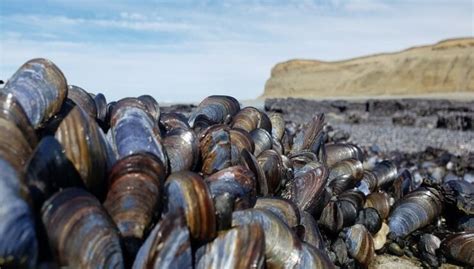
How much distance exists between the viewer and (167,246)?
100 inches

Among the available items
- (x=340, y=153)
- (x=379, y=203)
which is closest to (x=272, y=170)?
(x=379, y=203)

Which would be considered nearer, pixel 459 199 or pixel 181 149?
pixel 181 149

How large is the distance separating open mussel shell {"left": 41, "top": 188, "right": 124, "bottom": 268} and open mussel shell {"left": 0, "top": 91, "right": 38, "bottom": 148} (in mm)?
424

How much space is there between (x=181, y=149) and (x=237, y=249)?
1.14m

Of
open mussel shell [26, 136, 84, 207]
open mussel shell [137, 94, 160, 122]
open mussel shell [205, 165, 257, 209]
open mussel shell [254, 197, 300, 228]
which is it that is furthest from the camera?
open mussel shell [137, 94, 160, 122]

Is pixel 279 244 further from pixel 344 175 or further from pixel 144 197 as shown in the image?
pixel 344 175

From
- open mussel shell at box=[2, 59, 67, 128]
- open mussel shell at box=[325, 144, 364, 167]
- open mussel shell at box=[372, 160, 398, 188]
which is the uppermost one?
open mussel shell at box=[2, 59, 67, 128]

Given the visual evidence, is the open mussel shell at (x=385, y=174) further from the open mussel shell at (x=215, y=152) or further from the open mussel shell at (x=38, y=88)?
the open mussel shell at (x=38, y=88)

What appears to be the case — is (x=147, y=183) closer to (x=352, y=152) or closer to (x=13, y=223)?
(x=13, y=223)

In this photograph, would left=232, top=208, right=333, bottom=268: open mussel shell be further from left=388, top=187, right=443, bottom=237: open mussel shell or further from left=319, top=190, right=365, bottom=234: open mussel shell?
left=388, top=187, right=443, bottom=237: open mussel shell

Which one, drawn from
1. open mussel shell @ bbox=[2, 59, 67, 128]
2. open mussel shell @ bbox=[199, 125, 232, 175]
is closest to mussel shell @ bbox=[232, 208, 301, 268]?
open mussel shell @ bbox=[199, 125, 232, 175]

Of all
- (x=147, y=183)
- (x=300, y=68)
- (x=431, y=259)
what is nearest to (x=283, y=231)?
(x=147, y=183)

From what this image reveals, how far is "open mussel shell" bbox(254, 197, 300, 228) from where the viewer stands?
3.53 m

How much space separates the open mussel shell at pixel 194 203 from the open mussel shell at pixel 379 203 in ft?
8.37
